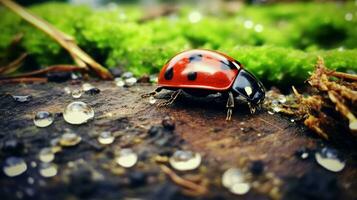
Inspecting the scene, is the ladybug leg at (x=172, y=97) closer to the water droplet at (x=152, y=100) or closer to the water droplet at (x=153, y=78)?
the water droplet at (x=152, y=100)

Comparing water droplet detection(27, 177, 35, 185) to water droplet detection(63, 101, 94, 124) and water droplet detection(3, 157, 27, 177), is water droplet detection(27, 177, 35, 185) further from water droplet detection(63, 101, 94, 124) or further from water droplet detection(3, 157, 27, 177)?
water droplet detection(63, 101, 94, 124)

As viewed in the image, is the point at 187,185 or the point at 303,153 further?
the point at 303,153

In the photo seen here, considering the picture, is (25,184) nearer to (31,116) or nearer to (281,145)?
(31,116)

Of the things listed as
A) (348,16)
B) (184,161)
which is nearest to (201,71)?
(184,161)

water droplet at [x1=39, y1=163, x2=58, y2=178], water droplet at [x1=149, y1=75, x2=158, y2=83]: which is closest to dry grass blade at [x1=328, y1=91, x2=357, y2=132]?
water droplet at [x1=149, y1=75, x2=158, y2=83]

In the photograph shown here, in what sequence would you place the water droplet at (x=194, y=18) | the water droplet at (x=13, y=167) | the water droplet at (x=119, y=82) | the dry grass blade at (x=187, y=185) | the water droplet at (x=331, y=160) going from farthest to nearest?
1. the water droplet at (x=194, y=18)
2. the water droplet at (x=119, y=82)
3. the water droplet at (x=331, y=160)
4. the water droplet at (x=13, y=167)
5. the dry grass blade at (x=187, y=185)

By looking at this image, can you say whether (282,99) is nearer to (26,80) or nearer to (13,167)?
(13,167)

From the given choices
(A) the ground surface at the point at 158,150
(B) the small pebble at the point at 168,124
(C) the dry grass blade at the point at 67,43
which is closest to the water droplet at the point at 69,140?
(A) the ground surface at the point at 158,150
